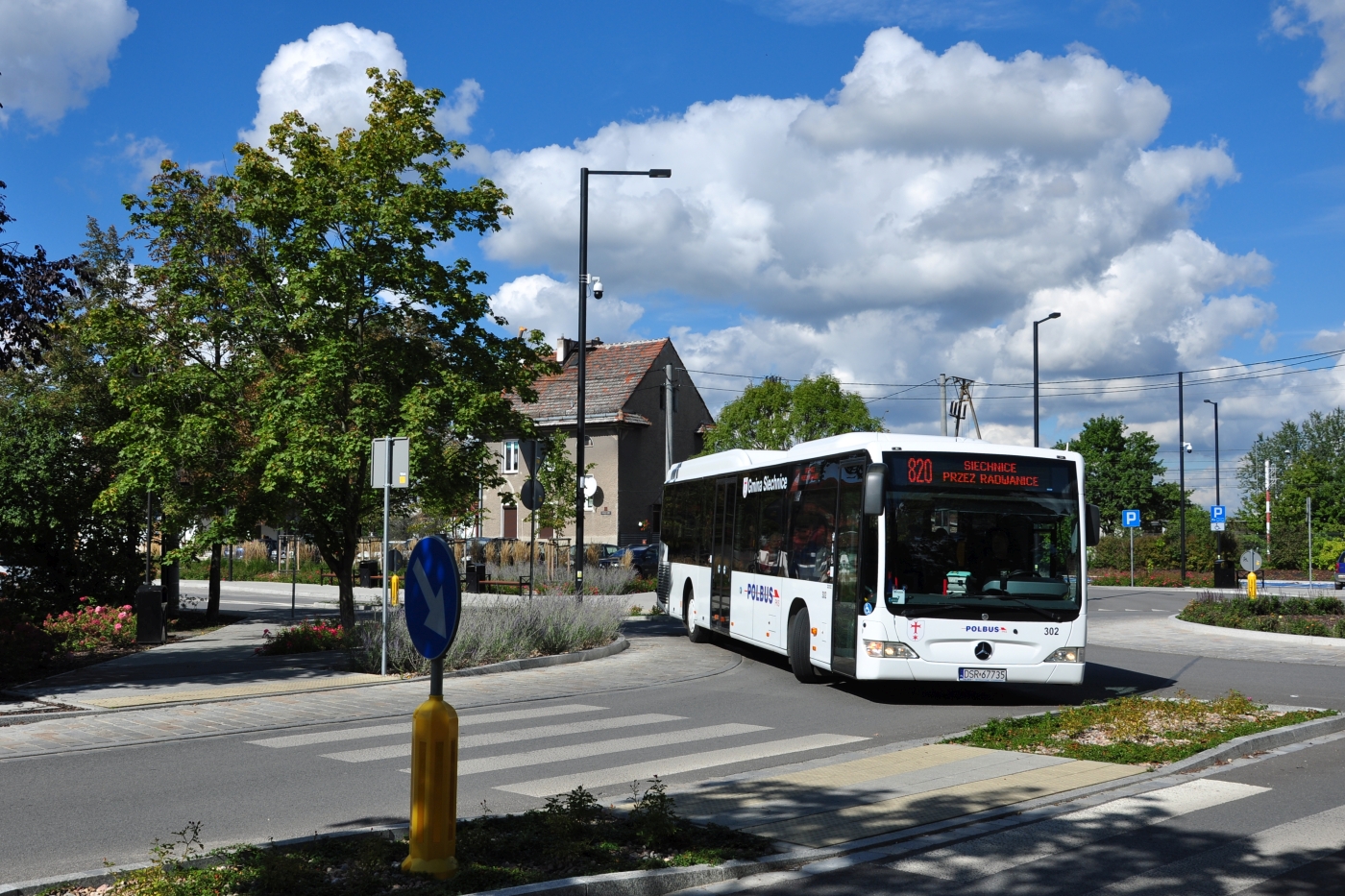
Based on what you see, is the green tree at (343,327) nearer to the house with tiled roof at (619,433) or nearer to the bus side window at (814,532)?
the bus side window at (814,532)

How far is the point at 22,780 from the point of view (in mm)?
8758

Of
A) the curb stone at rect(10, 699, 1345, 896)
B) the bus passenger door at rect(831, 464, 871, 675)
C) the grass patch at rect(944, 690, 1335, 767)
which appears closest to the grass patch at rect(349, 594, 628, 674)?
the bus passenger door at rect(831, 464, 871, 675)

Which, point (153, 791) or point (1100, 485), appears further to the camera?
point (1100, 485)

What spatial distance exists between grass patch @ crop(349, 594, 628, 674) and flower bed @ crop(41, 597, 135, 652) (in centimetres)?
509

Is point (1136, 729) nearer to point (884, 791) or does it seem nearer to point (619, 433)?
point (884, 791)

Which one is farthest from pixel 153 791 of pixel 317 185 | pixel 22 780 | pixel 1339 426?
pixel 1339 426

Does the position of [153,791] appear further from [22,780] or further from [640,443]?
[640,443]

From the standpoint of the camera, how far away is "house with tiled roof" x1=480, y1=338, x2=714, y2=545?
176 feet

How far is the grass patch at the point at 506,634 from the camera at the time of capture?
15.5 meters

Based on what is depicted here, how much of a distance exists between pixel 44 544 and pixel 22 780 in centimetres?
1406

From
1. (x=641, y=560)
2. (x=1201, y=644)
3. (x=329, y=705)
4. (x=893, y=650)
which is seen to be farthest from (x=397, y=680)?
(x=641, y=560)

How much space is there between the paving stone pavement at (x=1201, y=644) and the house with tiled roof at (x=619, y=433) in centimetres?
2746

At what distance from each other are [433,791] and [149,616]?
15.4 meters

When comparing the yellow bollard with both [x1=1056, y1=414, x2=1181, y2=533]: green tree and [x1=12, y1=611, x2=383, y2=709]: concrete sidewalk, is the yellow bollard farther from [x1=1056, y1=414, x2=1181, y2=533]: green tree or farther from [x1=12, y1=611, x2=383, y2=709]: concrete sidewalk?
[x1=1056, y1=414, x2=1181, y2=533]: green tree
